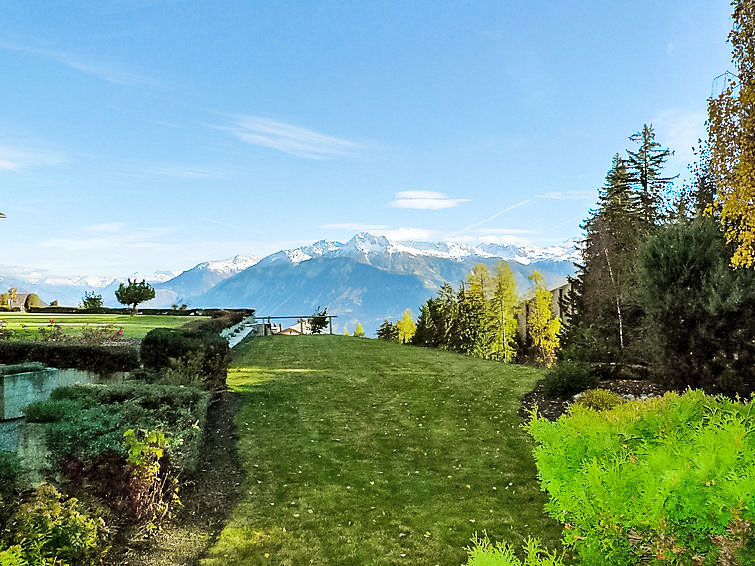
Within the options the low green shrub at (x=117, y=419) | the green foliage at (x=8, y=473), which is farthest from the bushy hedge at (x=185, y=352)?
the green foliage at (x=8, y=473)

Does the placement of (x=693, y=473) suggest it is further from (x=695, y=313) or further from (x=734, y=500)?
(x=695, y=313)

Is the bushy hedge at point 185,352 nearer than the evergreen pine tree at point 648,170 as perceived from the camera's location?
Yes

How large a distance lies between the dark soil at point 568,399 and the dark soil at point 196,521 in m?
5.35

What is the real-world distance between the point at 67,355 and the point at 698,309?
36.7 feet

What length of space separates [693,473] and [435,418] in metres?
7.25

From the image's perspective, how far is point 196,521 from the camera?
17.2 feet

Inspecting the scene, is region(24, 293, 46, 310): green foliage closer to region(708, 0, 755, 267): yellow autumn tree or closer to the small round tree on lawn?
the small round tree on lawn

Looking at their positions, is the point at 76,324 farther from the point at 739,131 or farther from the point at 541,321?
the point at 541,321

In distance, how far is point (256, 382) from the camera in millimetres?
12609

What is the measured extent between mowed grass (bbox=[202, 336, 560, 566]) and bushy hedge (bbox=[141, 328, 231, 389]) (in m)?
1.05

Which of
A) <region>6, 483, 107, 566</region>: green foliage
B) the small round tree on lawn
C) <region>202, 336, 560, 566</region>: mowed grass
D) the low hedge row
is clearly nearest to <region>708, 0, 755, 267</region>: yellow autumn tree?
<region>202, 336, 560, 566</region>: mowed grass

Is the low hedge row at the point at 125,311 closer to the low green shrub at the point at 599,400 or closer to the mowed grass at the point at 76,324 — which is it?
the mowed grass at the point at 76,324

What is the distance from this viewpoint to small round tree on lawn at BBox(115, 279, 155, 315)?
25.1 m

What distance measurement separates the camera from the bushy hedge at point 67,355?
A: 8.93 metres
